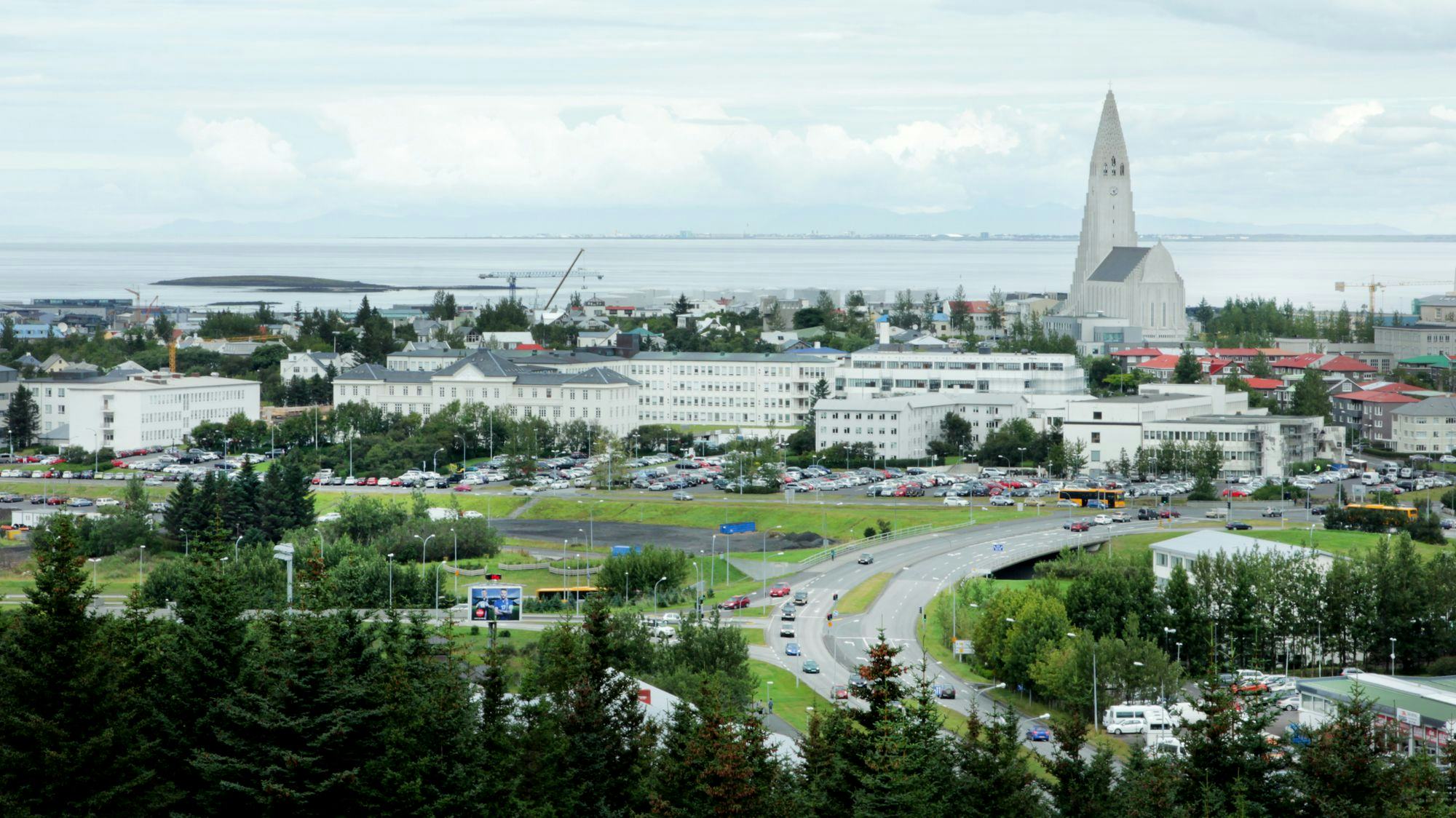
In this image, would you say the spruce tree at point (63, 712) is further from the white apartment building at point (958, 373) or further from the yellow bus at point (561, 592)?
the white apartment building at point (958, 373)

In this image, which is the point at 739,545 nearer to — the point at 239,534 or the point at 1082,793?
the point at 239,534

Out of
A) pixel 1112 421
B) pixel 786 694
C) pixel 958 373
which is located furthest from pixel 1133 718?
pixel 958 373

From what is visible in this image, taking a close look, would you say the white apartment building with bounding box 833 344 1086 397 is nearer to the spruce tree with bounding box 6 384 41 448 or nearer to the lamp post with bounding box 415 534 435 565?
the lamp post with bounding box 415 534 435 565

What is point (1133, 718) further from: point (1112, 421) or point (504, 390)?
point (504, 390)

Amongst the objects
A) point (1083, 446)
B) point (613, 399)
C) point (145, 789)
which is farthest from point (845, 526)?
point (145, 789)

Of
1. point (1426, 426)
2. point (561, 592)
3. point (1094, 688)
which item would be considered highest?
point (1426, 426)

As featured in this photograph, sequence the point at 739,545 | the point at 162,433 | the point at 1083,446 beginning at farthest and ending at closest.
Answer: the point at 162,433, the point at 1083,446, the point at 739,545

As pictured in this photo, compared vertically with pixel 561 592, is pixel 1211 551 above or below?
above

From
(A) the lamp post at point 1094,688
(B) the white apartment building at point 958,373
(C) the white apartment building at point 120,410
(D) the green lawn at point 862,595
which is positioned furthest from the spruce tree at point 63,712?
(B) the white apartment building at point 958,373
